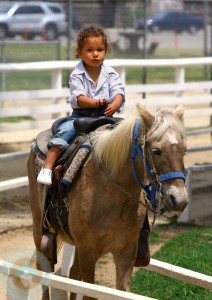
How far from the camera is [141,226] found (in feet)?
19.4

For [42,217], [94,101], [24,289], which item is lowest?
[24,289]

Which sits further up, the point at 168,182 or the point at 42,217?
the point at 168,182

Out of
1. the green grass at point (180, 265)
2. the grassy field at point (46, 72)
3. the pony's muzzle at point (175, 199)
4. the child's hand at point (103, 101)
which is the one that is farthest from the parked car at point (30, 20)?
the pony's muzzle at point (175, 199)

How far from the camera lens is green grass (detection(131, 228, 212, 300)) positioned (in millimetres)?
7270

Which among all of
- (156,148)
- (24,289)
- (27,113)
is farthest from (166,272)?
(27,113)

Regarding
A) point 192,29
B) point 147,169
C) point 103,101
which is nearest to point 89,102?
point 103,101

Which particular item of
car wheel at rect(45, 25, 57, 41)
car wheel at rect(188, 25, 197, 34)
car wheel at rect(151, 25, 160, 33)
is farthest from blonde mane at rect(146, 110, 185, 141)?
car wheel at rect(188, 25, 197, 34)

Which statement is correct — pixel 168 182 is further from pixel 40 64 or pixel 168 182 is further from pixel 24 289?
pixel 40 64

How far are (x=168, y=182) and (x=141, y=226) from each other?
0.77 meters

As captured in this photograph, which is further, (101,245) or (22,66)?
(22,66)

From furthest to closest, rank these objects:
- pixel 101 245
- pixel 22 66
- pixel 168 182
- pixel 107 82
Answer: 1. pixel 22 66
2. pixel 107 82
3. pixel 101 245
4. pixel 168 182

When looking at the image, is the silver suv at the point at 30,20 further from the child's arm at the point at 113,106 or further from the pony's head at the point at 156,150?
the pony's head at the point at 156,150

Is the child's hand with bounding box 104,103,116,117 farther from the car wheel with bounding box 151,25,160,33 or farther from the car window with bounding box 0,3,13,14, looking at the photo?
the car wheel with bounding box 151,25,160,33

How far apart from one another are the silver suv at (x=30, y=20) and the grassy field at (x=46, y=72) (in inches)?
14.5
